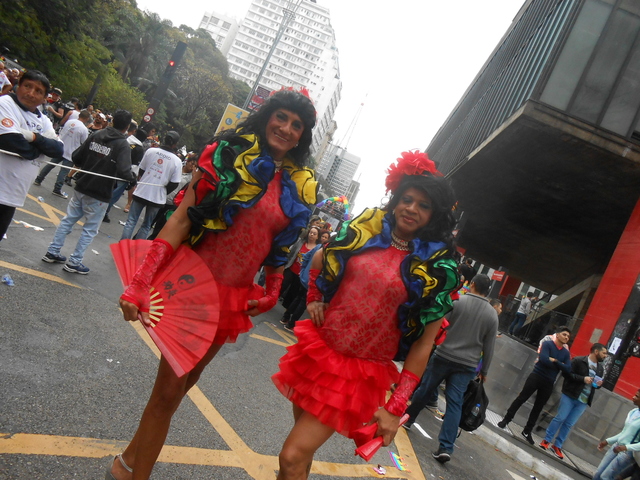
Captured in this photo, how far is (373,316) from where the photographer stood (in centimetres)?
249

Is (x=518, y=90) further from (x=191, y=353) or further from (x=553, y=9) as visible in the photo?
(x=191, y=353)

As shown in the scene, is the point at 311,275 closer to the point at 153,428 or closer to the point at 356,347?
the point at 356,347

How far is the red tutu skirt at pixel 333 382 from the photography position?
2.32 metres

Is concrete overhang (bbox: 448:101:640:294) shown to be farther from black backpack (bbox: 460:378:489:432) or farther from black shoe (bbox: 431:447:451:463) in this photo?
black shoe (bbox: 431:447:451:463)

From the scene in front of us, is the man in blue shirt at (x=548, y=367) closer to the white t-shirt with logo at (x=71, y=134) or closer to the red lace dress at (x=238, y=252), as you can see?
the red lace dress at (x=238, y=252)

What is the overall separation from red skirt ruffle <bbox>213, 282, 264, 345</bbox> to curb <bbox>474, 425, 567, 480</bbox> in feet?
20.7

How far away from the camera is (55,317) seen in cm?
418

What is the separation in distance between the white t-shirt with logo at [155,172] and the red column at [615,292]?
10.4m

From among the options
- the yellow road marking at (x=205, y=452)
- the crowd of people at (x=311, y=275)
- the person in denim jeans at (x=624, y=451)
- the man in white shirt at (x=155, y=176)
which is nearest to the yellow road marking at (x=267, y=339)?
the yellow road marking at (x=205, y=452)

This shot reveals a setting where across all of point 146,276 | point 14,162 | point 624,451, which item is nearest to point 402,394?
point 146,276

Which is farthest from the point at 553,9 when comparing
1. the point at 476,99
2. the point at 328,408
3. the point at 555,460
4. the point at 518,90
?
the point at 328,408

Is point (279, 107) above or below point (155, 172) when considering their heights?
above

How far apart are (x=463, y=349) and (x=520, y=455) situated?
10.1ft

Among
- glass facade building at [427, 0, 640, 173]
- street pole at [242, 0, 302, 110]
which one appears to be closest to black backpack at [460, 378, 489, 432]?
glass facade building at [427, 0, 640, 173]
